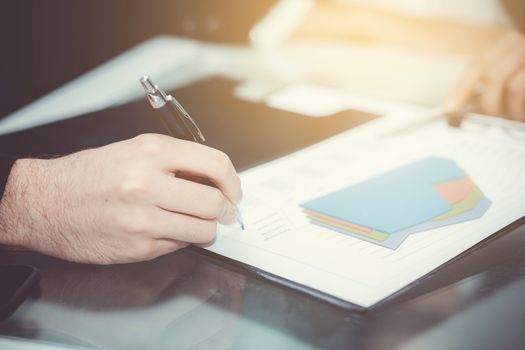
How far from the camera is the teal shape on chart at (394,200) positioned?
0.60 metres

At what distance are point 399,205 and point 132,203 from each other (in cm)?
30

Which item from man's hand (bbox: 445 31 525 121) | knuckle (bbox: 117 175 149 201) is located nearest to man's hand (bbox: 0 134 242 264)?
knuckle (bbox: 117 175 149 201)

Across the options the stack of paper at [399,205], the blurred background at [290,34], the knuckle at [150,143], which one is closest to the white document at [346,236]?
the stack of paper at [399,205]

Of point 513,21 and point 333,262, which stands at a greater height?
point 513,21

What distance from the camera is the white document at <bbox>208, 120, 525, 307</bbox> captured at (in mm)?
520

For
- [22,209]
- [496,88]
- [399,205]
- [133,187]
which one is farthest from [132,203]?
[496,88]

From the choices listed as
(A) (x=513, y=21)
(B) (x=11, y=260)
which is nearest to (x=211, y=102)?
(B) (x=11, y=260)

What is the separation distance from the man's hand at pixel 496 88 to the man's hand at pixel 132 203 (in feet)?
1.65

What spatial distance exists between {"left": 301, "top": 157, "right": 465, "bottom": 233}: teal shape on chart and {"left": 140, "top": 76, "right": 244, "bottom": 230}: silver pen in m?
0.12

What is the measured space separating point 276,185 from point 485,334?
1.10ft

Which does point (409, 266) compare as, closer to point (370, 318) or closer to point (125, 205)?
point (370, 318)

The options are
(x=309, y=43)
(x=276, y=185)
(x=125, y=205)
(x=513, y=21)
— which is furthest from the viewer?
(x=309, y=43)

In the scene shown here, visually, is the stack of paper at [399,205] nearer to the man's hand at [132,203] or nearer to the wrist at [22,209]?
the man's hand at [132,203]

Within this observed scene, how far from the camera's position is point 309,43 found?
1481 mm
